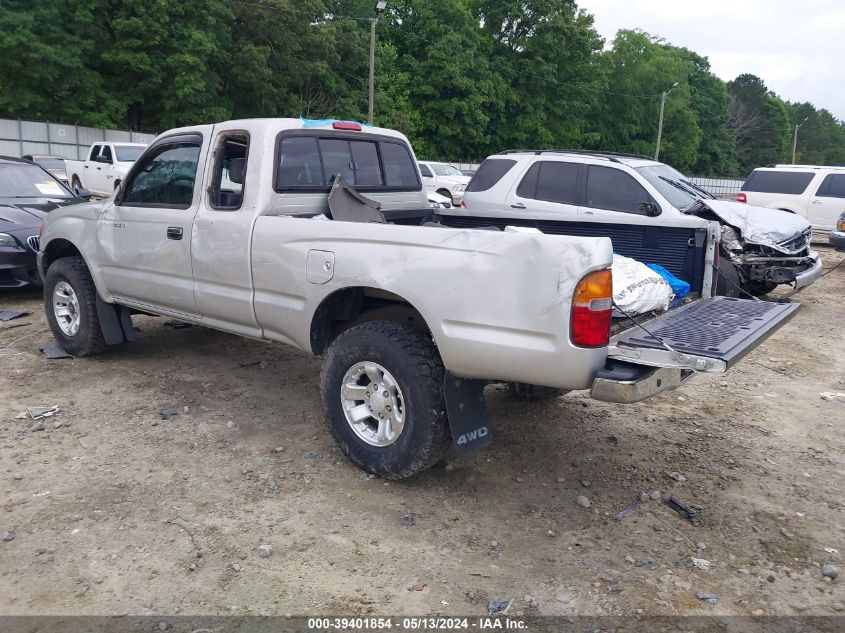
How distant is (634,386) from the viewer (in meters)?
3.13

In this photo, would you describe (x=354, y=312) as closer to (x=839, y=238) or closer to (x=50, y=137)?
(x=839, y=238)

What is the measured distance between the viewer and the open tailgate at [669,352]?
3100 mm

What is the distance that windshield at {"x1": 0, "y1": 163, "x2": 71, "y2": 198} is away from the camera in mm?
9086

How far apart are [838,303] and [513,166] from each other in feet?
16.8

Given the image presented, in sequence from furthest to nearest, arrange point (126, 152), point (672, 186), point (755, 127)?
point (755, 127), point (126, 152), point (672, 186)

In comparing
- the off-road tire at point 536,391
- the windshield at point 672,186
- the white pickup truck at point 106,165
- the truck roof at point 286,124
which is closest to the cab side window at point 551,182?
the windshield at point 672,186

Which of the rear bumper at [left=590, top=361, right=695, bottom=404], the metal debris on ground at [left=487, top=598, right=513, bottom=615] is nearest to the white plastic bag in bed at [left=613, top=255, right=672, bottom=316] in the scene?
the rear bumper at [left=590, top=361, right=695, bottom=404]

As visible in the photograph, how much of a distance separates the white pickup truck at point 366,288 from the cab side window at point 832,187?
11.8m

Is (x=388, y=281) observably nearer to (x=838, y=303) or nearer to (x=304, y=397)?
(x=304, y=397)

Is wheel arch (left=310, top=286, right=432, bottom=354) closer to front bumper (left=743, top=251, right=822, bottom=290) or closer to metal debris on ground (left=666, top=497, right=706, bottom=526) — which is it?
metal debris on ground (left=666, top=497, right=706, bottom=526)

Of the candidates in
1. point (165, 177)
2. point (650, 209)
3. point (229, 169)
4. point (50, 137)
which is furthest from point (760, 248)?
point (50, 137)

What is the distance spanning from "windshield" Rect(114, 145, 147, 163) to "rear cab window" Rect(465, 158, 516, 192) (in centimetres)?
1324

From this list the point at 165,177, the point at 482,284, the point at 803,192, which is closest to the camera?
the point at 482,284

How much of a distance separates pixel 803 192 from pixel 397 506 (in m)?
13.8
